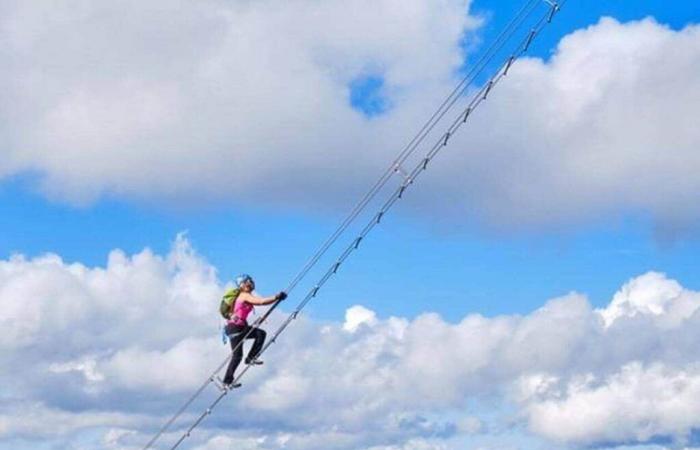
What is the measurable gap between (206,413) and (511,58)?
1948 centimetres

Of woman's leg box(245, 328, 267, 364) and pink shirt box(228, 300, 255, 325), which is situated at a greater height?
pink shirt box(228, 300, 255, 325)

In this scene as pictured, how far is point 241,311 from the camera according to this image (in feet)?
201

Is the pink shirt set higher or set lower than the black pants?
higher

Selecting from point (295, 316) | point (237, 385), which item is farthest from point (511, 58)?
point (237, 385)

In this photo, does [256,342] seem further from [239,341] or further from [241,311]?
[241,311]

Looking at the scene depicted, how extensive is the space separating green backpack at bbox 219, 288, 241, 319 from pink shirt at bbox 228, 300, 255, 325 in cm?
26

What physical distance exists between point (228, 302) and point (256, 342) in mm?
2154

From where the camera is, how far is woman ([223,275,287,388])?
199ft

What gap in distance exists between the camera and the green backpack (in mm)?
61250

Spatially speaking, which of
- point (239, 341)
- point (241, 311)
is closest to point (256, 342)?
point (239, 341)

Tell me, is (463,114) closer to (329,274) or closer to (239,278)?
(329,274)

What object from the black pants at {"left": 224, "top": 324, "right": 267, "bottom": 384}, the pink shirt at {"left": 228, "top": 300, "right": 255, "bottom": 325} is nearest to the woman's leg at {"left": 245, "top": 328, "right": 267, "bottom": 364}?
the black pants at {"left": 224, "top": 324, "right": 267, "bottom": 384}

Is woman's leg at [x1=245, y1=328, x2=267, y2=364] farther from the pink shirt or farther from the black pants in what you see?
the pink shirt

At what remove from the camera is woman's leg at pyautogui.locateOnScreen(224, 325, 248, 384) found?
61.1 metres
